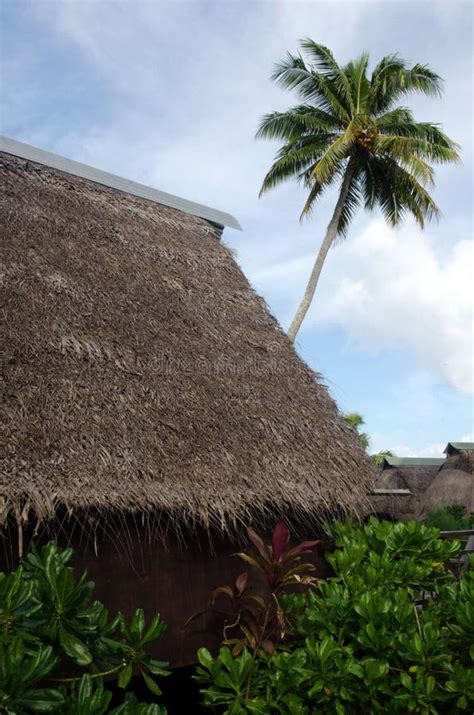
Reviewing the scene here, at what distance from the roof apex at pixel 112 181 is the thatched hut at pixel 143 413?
0.18 meters

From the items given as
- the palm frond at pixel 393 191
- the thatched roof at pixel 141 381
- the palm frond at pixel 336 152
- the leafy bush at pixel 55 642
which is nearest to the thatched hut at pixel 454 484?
the palm frond at pixel 393 191

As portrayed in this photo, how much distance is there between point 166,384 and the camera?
5301mm

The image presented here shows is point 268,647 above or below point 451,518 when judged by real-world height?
below

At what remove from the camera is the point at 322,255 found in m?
15.2

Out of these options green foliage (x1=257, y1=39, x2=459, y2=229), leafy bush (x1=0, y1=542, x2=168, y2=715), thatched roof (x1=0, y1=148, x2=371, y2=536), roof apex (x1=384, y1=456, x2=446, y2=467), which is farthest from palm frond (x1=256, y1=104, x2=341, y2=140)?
leafy bush (x1=0, y1=542, x2=168, y2=715)

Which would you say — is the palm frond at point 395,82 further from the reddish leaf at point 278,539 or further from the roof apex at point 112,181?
the reddish leaf at point 278,539

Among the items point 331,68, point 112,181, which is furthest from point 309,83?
point 112,181

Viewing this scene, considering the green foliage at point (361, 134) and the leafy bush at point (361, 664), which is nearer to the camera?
the leafy bush at point (361, 664)

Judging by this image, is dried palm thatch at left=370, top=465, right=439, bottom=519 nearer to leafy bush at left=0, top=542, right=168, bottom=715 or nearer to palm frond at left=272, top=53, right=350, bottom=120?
palm frond at left=272, top=53, right=350, bottom=120

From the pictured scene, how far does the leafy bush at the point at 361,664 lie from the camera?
3.92 meters

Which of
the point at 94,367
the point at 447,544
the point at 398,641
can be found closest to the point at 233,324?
the point at 94,367

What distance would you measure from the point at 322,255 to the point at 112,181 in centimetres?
776

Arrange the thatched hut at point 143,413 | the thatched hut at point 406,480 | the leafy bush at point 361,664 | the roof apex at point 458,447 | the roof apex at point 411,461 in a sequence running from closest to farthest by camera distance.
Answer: the leafy bush at point 361,664 → the thatched hut at point 143,413 → the thatched hut at point 406,480 → the roof apex at point 458,447 → the roof apex at point 411,461

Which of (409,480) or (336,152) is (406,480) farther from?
(336,152)
